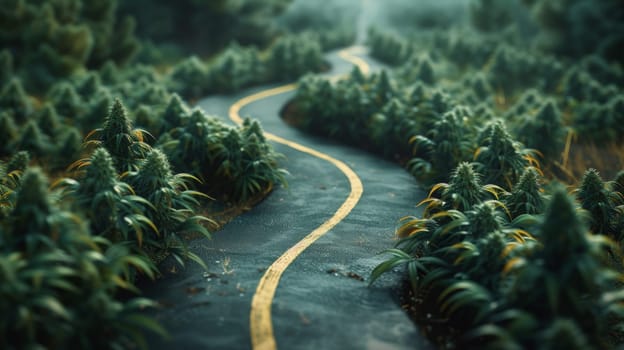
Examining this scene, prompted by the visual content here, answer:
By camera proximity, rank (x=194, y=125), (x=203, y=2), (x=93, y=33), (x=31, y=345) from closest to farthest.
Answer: (x=31, y=345) < (x=194, y=125) < (x=93, y=33) < (x=203, y=2)

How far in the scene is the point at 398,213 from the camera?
903 cm

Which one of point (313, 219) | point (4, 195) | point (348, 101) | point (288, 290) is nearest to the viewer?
point (288, 290)

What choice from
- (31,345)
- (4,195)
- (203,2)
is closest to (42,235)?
(31,345)

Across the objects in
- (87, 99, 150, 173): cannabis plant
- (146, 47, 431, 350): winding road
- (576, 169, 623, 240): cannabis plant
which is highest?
(87, 99, 150, 173): cannabis plant

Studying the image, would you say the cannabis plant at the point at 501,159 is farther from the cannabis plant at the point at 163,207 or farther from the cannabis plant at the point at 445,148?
the cannabis plant at the point at 163,207

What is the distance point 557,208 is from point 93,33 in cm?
2260

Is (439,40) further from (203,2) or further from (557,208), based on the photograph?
(557,208)

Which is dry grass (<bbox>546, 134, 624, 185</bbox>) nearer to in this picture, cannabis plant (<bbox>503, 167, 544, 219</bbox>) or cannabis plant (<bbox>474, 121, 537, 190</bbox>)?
cannabis plant (<bbox>474, 121, 537, 190</bbox>)

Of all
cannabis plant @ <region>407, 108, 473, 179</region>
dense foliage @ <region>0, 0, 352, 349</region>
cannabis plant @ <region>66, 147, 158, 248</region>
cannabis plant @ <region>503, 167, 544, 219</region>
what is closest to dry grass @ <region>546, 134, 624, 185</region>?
cannabis plant @ <region>407, 108, 473, 179</region>

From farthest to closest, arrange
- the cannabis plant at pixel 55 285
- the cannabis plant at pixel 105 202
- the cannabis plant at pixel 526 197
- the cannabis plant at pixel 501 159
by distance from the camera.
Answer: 1. the cannabis plant at pixel 501 159
2. the cannabis plant at pixel 526 197
3. the cannabis plant at pixel 105 202
4. the cannabis plant at pixel 55 285

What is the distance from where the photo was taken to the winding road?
5.32 meters

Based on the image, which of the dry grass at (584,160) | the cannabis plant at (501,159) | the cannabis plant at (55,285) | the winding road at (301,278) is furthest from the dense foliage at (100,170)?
the dry grass at (584,160)

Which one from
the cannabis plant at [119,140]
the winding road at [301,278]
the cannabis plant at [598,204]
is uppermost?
the cannabis plant at [119,140]

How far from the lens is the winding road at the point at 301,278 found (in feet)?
17.5
